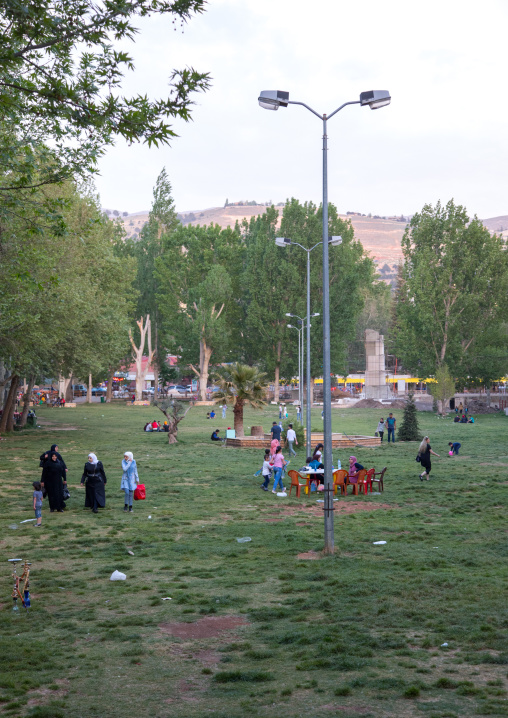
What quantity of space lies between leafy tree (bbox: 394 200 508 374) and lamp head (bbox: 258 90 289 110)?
5233 cm

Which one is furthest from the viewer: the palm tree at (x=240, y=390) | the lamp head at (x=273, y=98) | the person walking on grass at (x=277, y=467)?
the palm tree at (x=240, y=390)

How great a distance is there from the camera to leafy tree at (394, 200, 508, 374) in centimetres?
6512

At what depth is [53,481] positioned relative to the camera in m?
16.9

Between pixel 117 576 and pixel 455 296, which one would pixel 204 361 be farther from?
pixel 117 576

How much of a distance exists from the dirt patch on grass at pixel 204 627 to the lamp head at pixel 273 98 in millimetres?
9543

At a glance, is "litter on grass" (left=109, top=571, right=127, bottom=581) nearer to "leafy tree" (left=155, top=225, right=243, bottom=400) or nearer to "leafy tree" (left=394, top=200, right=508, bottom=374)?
"leafy tree" (left=394, top=200, right=508, bottom=374)

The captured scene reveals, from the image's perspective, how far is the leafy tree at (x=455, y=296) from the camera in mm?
65125

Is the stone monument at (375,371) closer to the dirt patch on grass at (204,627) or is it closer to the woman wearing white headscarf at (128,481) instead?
the woman wearing white headscarf at (128,481)

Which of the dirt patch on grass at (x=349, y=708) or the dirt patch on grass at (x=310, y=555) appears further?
the dirt patch on grass at (x=310, y=555)

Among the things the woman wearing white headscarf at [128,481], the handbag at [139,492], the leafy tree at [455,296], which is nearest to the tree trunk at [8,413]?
the handbag at [139,492]

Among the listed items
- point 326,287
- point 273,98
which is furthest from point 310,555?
point 273,98

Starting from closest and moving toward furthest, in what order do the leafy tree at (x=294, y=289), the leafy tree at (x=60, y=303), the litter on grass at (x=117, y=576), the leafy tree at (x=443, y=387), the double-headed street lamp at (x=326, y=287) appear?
1. the litter on grass at (x=117, y=576)
2. the double-headed street lamp at (x=326, y=287)
3. the leafy tree at (x=60, y=303)
4. the leafy tree at (x=443, y=387)
5. the leafy tree at (x=294, y=289)

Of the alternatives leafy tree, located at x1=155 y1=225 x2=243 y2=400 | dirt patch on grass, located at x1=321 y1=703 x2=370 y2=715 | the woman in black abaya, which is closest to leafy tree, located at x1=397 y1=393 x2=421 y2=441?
the woman in black abaya

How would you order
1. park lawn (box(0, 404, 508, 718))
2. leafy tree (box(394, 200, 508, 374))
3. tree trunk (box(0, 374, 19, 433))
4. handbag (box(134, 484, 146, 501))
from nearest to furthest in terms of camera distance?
park lawn (box(0, 404, 508, 718))
handbag (box(134, 484, 146, 501))
tree trunk (box(0, 374, 19, 433))
leafy tree (box(394, 200, 508, 374))
